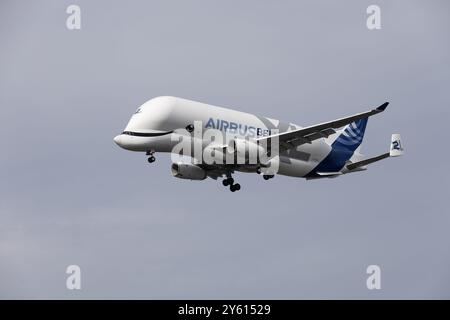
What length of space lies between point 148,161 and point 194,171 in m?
5.51

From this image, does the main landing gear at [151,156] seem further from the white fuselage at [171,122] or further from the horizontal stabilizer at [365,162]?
the horizontal stabilizer at [365,162]

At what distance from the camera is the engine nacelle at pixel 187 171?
69500 mm

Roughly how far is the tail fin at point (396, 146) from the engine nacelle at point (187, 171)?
1487cm

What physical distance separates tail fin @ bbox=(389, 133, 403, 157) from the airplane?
0.25ft

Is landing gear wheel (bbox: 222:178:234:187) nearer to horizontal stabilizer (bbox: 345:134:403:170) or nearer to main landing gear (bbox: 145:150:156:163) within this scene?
main landing gear (bbox: 145:150:156:163)

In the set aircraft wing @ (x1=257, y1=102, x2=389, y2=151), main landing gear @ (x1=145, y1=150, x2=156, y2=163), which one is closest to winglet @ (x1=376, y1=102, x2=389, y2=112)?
aircraft wing @ (x1=257, y1=102, x2=389, y2=151)

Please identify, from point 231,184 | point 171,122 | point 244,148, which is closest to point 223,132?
point 244,148

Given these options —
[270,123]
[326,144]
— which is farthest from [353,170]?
[270,123]

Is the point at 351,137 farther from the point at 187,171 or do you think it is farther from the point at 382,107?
the point at 382,107

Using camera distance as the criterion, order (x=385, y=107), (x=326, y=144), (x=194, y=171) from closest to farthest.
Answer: (x=385, y=107)
(x=194, y=171)
(x=326, y=144)

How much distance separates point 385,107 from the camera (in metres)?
58.8

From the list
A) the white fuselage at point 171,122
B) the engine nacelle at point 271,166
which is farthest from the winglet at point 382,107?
the white fuselage at point 171,122

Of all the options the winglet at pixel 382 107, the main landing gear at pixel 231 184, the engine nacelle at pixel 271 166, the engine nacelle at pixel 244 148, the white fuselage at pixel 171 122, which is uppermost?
the white fuselage at pixel 171 122

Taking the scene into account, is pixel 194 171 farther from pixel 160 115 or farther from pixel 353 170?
pixel 353 170
